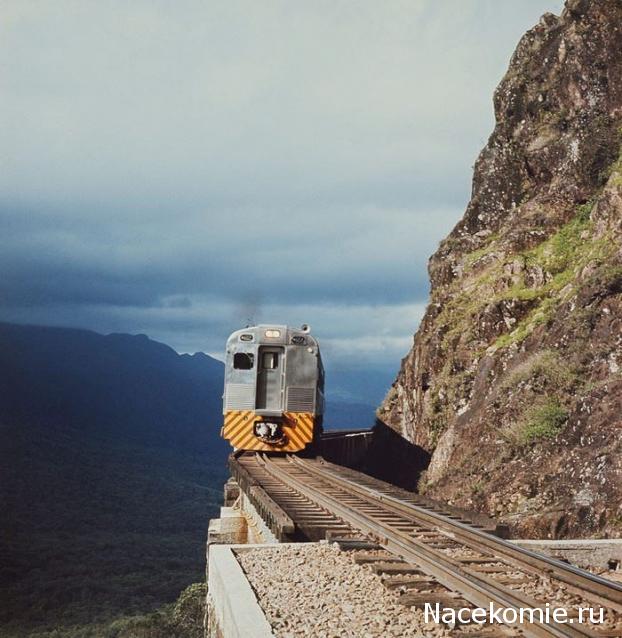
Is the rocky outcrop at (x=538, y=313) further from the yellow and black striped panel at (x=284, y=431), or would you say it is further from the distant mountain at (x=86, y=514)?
the distant mountain at (x=86, y=514)

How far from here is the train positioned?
22.7 m

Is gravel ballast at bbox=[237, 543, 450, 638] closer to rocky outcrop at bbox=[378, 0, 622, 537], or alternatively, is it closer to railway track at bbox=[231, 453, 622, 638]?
railway track at bbox=[231, 453, 622, 638]

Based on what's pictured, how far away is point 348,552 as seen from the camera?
872 centimetres

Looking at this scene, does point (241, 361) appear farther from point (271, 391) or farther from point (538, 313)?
point (538, 313)

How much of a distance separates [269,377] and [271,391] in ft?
1.40

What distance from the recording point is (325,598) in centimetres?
693

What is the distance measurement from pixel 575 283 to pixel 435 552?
49.1 ft

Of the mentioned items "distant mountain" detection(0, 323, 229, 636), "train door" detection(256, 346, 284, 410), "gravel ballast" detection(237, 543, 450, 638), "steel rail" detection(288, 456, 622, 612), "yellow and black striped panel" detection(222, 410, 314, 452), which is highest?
"train door" detection(256, 346, 284, 410)

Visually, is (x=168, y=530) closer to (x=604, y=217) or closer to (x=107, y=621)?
(x=107, y=621)

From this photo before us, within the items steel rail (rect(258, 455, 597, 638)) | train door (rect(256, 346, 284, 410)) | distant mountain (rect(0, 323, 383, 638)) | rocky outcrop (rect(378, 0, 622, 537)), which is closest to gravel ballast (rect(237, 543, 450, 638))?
steel rail (rect(258, 455, 597, 638))

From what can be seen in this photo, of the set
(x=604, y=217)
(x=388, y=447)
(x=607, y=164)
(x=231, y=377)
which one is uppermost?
(x=607, y=164)

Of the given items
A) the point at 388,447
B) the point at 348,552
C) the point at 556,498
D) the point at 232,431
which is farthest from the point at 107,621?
the point at 348,552

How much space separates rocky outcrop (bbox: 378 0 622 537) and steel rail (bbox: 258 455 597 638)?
492 cm

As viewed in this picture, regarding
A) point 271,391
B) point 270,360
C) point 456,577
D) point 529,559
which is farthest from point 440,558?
point 270,360
